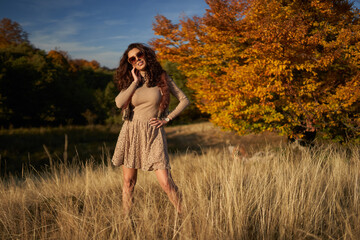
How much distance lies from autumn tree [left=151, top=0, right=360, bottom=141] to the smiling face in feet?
10.4

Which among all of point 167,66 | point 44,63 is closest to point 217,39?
point 167,66

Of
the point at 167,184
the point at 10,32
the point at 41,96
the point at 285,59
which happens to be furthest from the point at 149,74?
the point at 10,32

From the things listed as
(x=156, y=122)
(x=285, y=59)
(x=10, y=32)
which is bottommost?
(x=156, y=122)

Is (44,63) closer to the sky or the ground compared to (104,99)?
closer to the sky

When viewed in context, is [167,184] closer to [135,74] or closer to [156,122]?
[156,122]

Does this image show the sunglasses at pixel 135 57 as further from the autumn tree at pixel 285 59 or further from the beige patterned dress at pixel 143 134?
the autumn tree at pixel 285 59

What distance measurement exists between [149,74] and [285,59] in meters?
3.71

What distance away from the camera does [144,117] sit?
2.61 m

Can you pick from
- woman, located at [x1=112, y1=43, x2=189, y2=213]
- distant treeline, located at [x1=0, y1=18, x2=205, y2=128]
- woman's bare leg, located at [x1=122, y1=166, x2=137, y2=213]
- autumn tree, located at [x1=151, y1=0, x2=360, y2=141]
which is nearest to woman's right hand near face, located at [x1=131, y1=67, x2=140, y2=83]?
woman, located at [x1=112, y1=43, x2=189, y2=213]

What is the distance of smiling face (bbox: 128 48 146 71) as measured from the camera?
2.67m

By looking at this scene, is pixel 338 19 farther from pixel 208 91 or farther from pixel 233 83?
pixel 208 91

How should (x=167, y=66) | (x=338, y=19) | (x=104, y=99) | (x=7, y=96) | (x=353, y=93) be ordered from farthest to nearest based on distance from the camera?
(x=104, y=99), (x=167, y=66), (x=7, y=96), (x=338, y=19), (x=353, y=93)

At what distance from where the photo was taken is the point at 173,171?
15.9 ft

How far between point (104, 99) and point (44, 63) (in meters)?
7.06
